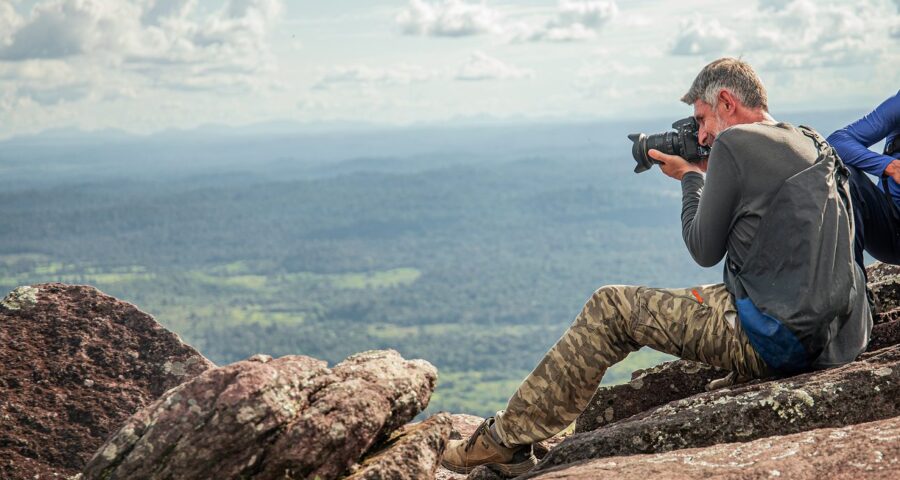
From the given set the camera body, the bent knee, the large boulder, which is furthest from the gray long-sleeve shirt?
the camera body

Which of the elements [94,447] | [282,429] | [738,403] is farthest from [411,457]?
[94,447]

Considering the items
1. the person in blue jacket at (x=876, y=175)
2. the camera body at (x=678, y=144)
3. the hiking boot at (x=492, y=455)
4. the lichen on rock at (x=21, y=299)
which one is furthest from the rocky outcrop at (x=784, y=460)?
the lichen on rock at (x=21, y=299)

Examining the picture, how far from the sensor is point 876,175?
765cm

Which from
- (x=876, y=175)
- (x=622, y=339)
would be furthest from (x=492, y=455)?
(x=876, y=175)

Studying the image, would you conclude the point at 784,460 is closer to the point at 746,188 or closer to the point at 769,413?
the point at 769,413

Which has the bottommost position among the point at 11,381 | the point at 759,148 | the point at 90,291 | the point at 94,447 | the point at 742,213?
the point at 94,447

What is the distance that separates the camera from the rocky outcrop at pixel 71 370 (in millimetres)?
7672

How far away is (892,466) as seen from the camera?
4.69m

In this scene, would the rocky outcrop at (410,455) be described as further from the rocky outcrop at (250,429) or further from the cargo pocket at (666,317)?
the cargo pocket at (666,317)

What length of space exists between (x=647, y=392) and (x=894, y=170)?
2847 millimetres

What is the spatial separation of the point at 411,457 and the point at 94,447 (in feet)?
10.9

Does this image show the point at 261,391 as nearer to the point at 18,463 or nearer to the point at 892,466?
the point at 18,463

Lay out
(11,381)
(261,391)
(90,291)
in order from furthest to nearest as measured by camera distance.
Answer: (90,291)
(11,381)
(261,391)

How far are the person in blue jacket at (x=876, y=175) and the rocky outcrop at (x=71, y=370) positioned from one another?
6301mm
